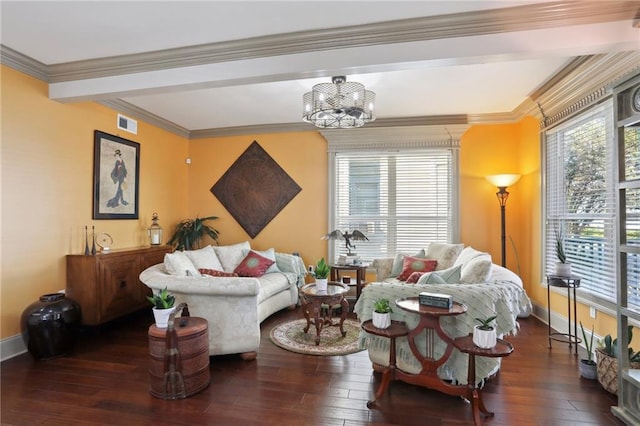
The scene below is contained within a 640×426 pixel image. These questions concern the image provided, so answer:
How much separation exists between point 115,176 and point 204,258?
1.56 m

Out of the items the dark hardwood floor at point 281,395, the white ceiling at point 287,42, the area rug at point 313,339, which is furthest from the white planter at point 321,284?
the white ceiling at point 287,42

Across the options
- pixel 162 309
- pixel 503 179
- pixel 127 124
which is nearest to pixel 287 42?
pixel 162 309

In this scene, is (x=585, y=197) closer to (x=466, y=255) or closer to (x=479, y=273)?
(x=466, y=255)

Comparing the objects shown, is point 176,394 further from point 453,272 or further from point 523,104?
point 523,104

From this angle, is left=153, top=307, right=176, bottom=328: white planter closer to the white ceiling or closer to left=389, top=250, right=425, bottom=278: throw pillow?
the white ceiling

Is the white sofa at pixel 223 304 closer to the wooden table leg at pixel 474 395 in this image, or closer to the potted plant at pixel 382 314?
the potted plant at pixel 382 314

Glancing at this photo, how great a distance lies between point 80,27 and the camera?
2.62 meters

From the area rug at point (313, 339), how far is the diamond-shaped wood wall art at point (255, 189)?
2.05 m

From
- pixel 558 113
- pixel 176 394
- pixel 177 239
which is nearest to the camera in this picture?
pixel 176 394

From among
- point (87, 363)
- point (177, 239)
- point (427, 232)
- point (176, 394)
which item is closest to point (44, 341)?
point (87, 363)

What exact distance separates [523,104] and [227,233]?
4845mm

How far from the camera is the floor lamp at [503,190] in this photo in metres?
4.48

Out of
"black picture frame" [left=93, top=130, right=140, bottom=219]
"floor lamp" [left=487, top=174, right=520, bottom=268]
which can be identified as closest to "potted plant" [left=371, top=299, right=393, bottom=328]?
"floor lamp" [left=487, top=174, right=520, bottom=268]

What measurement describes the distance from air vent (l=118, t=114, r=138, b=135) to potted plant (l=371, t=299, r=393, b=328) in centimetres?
403
